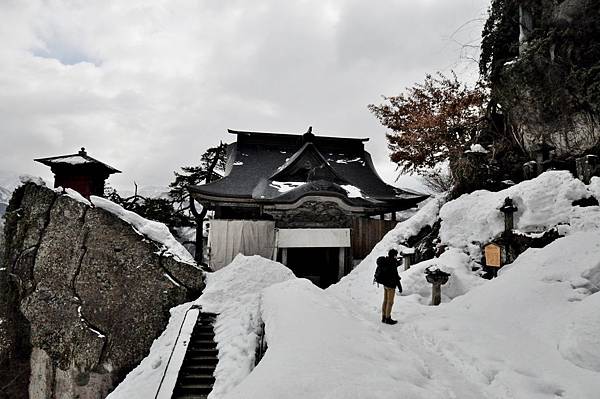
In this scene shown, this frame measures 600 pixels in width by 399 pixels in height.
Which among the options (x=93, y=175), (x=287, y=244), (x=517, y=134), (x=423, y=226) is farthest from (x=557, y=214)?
(x=93, y=175)

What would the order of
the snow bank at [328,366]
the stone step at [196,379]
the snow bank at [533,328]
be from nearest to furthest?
1. the snow bank at [328,366]
2. the snow bank at [533,328]
3. the stone step at [196,379]

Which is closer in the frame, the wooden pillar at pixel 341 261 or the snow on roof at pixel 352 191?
the wooden pillar at pixel 341 261

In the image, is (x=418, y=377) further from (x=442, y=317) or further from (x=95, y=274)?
(x=95, y=274)

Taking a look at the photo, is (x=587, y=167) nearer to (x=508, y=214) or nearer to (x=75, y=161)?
(x=508, y=214)

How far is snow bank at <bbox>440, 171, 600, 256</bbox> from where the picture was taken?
8367mm

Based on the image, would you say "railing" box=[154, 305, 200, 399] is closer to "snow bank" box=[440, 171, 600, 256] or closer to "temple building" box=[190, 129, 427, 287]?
"temple building" box=[190, 129, 427, 287]

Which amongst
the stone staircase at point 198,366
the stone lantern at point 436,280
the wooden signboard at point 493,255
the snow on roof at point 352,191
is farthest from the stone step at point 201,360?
the snow on roof at point 352,191

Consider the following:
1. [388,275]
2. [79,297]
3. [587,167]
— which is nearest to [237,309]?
[388,275]

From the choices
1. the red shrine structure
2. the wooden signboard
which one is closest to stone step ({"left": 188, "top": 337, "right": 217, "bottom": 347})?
the wooden signboard

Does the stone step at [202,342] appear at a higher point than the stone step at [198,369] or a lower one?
higher

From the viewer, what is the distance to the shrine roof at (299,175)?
49.6 feet

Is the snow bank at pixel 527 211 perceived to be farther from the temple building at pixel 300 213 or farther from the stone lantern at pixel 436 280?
the temple building at pixel 300 213

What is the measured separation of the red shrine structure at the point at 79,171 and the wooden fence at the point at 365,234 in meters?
11.8

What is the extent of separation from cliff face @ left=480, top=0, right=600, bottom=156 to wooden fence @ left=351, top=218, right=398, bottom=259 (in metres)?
6.46
